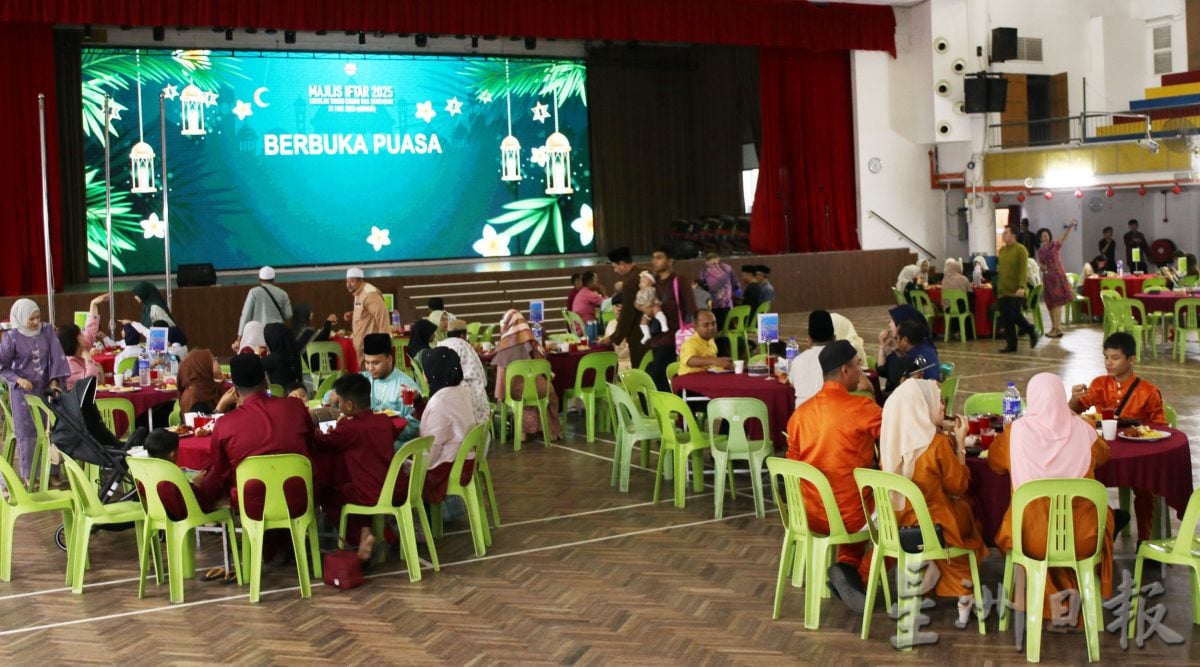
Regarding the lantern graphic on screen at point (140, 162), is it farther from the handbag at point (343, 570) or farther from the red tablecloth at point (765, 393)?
the handbag at point (343, 570)

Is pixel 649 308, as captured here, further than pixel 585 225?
No

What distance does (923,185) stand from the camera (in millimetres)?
23500

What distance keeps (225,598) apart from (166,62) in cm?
1612

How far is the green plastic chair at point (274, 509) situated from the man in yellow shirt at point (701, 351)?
3.13 meters

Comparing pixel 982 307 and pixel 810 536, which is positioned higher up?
pixel 982 307

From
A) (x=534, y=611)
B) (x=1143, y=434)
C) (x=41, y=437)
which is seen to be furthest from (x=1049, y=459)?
(x=41, y=437)

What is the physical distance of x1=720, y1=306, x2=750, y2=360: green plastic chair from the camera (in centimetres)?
1498

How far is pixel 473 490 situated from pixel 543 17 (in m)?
13.5

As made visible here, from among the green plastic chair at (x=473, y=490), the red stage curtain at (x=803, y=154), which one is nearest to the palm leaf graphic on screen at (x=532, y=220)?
the red stage curtain at (x=803, y=154)

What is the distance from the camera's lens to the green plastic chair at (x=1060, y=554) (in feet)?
16.4

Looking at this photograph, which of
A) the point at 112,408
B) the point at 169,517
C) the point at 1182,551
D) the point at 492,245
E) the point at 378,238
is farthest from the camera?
the point at 492,245

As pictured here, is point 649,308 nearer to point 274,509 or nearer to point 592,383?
point 592,383

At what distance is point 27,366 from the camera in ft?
28.4

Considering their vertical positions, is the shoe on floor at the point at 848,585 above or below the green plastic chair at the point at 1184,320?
below
